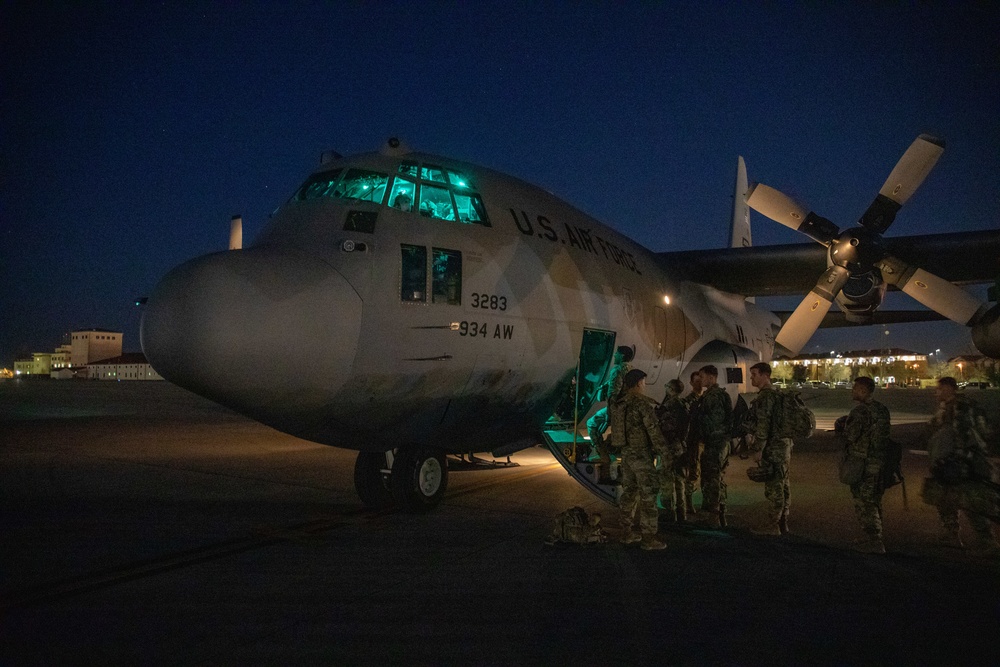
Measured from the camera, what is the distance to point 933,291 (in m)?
13.1

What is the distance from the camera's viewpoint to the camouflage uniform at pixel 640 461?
676 centimetres

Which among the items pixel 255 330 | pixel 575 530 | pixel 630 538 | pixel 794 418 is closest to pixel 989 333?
pixel 794 418

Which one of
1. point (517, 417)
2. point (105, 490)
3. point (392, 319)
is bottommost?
point (105, 490)

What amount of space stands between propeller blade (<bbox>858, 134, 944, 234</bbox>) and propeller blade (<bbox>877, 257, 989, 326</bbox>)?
0.82m

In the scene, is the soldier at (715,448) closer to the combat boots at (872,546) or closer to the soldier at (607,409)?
the soldier at (607,409)

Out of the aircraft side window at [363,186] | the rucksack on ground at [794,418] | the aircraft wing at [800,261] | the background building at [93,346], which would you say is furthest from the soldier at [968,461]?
the background building at [93,346]

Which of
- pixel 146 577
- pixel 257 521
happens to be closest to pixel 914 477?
pixel 257 521

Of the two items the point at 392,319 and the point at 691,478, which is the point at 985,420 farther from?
the point at 392,319

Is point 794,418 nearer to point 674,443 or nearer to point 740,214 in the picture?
point 674,443

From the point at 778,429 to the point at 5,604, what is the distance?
698 centimetres

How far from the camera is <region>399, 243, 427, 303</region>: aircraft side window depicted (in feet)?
23.8

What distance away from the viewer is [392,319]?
7.08 m

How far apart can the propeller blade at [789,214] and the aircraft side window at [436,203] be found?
28.5 ft

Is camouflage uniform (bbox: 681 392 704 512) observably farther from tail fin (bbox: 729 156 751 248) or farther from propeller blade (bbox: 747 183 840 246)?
tail fin (bbox: 729 156 751 248)
